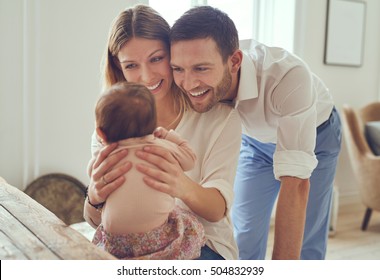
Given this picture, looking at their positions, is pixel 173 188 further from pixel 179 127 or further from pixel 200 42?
pixel 200 42

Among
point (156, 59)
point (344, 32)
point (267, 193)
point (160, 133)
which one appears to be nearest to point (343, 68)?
point (344, 32)

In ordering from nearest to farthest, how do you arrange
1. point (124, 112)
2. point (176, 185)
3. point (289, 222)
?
point (124, 112) < point (176, 185) < point (289, 222)

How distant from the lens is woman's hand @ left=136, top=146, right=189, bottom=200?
0.77 m

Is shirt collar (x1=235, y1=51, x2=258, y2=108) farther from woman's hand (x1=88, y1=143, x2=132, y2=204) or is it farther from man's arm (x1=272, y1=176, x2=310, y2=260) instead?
woman's hand (x1=88, y1=143, x2=132, y2=204)

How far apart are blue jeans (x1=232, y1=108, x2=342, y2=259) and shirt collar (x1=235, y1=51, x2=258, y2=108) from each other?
0.38 meters

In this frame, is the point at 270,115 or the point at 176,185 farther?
the point at 270,115

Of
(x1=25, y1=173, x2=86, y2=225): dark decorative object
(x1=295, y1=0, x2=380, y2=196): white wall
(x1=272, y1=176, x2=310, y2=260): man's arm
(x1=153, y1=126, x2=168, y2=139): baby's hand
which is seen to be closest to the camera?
(x1=153, y1=126, x2=168, y2=139): baby's hand

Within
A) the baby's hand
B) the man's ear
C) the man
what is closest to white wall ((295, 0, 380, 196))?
the man

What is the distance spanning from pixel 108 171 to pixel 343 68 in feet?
8.12

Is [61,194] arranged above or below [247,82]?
below

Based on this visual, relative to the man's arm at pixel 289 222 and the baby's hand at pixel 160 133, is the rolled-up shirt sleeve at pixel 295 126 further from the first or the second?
the baby's hand at pixel 160 133

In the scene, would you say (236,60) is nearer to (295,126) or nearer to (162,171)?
(295,126)

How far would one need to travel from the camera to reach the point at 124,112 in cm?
71

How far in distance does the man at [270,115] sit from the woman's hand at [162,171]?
218 millimetres
